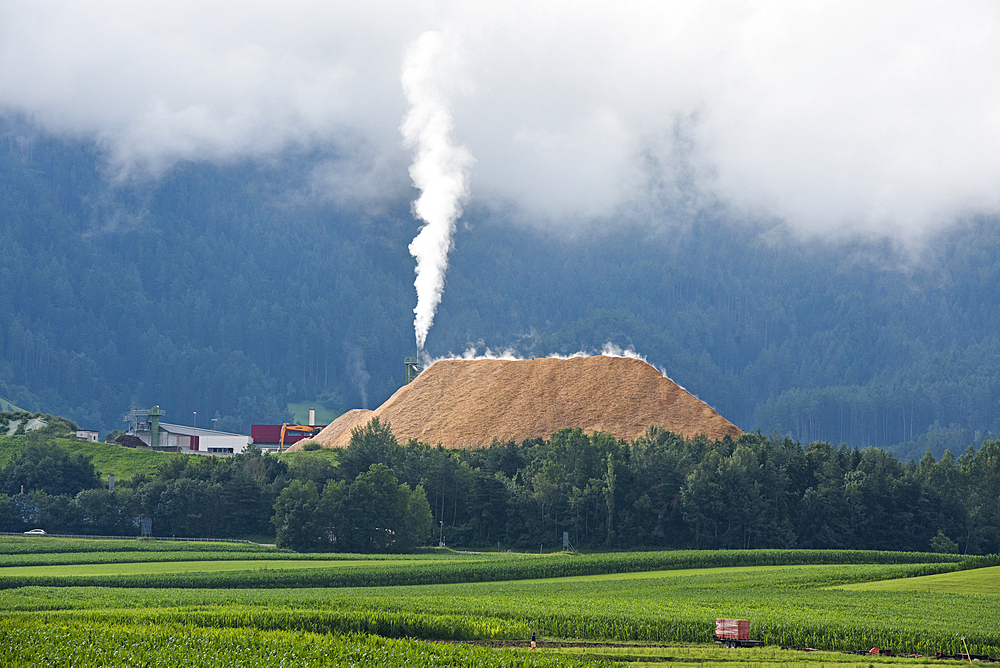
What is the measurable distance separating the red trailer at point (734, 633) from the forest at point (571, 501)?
54.4 m

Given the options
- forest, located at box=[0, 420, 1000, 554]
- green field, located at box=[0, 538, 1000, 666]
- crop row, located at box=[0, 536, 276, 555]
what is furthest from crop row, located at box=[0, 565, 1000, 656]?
forest, located at box=[0, 420, 1000, 554]

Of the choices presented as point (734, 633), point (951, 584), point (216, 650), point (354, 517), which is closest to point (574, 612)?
point (734, 633)

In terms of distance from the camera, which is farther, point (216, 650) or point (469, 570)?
point (469, 570)

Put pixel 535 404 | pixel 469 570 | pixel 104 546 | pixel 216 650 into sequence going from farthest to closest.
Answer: pixel 535 404, pixel 104 546, pixel 469 570, pixel 216 650

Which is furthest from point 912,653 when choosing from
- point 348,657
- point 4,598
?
point 4,598

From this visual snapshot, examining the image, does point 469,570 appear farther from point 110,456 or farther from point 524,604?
point 110,456

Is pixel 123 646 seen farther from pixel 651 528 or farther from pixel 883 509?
pixel 883 509

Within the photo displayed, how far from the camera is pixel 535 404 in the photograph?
153000 mm

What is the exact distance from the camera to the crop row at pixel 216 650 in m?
35.8

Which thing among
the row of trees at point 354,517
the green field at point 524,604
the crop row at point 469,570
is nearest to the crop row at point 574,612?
the green field at point 524,604

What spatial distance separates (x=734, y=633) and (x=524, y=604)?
12556 millimetres

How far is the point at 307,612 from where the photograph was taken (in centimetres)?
4947

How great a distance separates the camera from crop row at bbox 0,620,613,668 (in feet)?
117

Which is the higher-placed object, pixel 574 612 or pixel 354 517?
pixel 354 517
